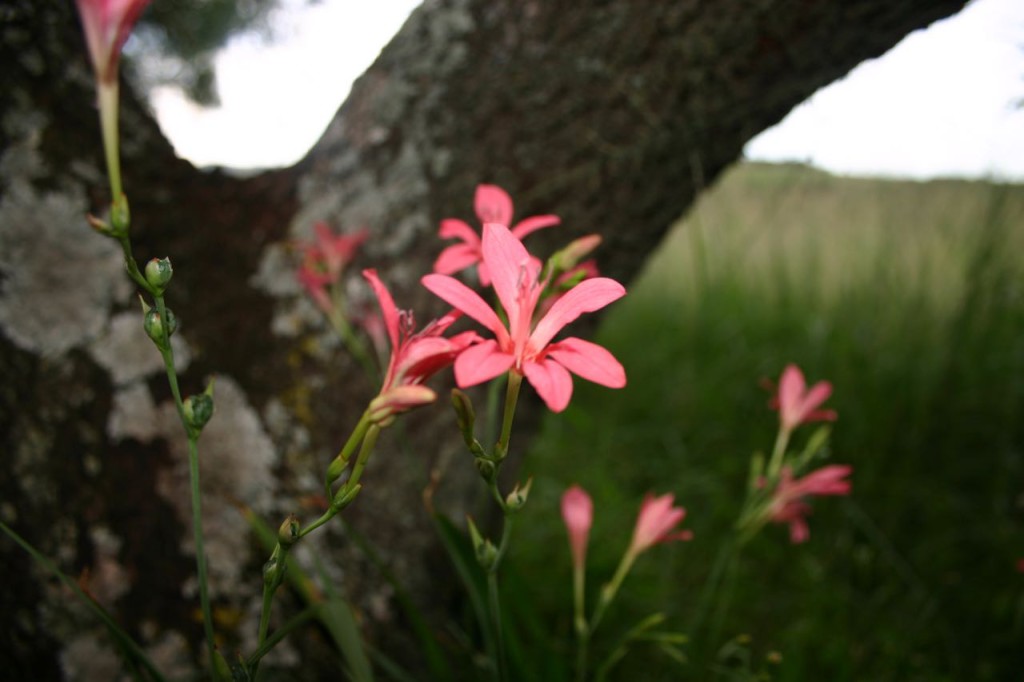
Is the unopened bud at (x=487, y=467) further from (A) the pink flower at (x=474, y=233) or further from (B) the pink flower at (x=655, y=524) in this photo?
(B) the pink flower at (x=655, y=524)

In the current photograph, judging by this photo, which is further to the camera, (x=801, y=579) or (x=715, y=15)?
(x=801, y=579)

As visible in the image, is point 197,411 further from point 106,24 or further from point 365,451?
point 106,24

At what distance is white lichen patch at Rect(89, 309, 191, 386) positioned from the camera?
1.14m

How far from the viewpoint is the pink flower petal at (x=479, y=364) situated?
499 millimetres

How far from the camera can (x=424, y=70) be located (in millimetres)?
1313

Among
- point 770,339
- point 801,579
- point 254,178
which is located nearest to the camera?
point 254,178

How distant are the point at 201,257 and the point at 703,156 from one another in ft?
3.41

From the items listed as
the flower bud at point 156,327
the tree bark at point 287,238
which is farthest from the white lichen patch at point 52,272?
the flower bud at point 156,327

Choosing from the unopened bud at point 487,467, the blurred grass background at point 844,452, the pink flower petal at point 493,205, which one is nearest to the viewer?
the unopened bud at point 487,467

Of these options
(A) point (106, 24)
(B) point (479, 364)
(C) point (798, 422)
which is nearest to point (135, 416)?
(A) point (106, 24)

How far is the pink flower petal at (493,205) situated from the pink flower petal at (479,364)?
375 mm

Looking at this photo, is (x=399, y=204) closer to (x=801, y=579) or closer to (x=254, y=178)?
(x=254, y=178)

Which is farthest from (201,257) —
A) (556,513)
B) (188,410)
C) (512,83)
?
(556,513)

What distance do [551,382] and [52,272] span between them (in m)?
1.02
